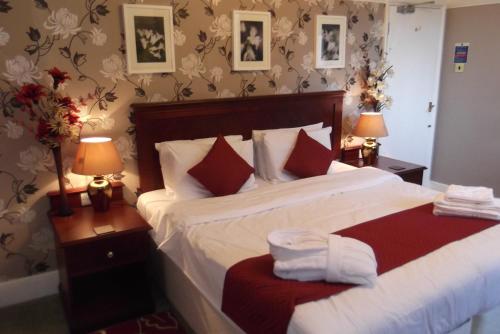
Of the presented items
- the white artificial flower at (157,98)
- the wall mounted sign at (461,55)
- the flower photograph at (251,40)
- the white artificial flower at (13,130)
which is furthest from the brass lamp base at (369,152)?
the white artificial flower at (13,130)

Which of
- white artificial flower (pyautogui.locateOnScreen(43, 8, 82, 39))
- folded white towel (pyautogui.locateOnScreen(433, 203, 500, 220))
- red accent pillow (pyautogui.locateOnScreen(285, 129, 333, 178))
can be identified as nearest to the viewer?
folded white towel (pyautogui.locateOnScreen(433, 203, 500, 220))

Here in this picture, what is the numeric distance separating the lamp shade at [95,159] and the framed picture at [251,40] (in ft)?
4.08

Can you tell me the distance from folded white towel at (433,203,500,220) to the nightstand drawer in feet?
5.89

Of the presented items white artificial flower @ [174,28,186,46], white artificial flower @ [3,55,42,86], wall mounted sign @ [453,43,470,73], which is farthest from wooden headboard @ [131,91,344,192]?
wall mounted sign @ [453,43,470,73]

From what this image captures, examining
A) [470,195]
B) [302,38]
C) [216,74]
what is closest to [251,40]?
[216,74]

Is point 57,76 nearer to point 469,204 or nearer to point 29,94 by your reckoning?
point 29,94

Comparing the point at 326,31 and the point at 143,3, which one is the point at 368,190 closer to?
the point at 326,31

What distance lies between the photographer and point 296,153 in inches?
125

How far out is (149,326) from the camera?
8.28 feet

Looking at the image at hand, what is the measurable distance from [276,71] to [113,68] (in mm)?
1372

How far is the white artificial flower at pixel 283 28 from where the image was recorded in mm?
3377

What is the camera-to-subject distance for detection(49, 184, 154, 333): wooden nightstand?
7.71 feet

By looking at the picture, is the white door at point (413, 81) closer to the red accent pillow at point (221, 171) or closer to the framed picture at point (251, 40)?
the framed picture at point (251, 40)

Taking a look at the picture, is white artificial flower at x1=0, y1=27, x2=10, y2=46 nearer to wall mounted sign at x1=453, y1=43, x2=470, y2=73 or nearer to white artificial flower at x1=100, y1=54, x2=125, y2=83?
white artificial flower at x1=100, y1=54, x2=125, y2=83
